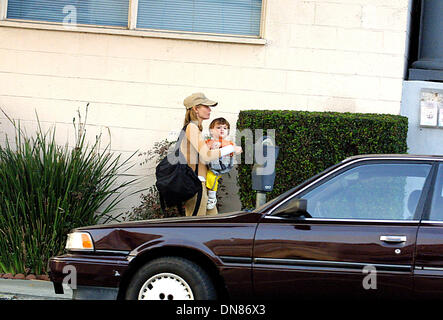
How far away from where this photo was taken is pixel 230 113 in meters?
8.84

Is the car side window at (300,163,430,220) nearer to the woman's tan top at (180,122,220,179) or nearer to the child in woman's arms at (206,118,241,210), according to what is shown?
the woman's tan top at (180,122,220,179)

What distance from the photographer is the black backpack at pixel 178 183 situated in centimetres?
672

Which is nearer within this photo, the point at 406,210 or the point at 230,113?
the point at 406,210

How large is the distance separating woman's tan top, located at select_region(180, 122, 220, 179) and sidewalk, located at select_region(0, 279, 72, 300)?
1.71m

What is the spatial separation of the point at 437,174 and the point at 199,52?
15.4ft

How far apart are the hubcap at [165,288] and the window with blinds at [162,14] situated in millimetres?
4813

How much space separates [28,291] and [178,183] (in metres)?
1.71

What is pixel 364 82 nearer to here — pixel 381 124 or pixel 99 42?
pixel 381 124

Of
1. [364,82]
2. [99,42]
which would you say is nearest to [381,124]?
[364,82]

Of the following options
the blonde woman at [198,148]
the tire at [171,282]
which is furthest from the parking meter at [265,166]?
the tire at [171,282]

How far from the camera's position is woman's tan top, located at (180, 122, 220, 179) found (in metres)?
6.85

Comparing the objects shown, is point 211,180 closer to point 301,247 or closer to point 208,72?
point 208,72

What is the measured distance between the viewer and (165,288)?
15.9 feet
